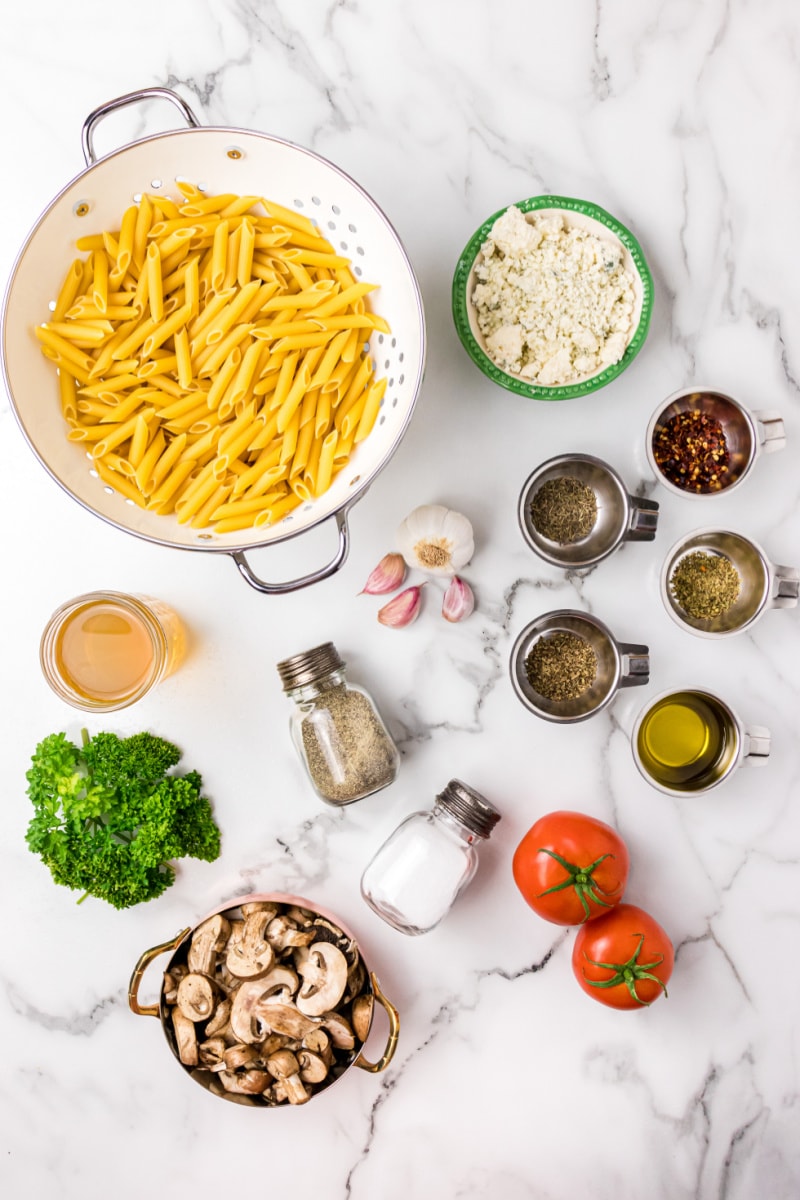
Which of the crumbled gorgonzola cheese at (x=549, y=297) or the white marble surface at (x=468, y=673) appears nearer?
the crumbled gorgonzola cheese at (x=549, y=297)

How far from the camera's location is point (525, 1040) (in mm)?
1570

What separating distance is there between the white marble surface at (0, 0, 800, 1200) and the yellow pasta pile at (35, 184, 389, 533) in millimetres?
231

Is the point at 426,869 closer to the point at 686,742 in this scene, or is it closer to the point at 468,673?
the point at 468,673

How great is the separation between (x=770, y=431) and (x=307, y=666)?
35.0 inches

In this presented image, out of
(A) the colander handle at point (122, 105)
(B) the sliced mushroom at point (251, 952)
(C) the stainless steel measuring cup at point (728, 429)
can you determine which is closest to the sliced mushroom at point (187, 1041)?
(B) the sliced mushroom at point (251, 952)

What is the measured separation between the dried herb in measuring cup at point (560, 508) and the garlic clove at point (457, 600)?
166 mm

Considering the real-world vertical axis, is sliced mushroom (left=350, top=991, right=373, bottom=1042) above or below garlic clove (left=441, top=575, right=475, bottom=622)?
below

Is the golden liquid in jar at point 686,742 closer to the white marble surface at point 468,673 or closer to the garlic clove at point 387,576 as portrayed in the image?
the white marble surface at point 468,673

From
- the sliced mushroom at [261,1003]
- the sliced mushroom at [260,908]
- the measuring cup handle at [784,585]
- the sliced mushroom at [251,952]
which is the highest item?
the measuring cup handle at [784,585]

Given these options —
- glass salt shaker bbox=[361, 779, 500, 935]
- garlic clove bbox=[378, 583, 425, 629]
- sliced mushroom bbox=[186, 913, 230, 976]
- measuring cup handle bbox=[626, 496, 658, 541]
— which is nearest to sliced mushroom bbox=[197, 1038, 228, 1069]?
sliced mushroom bbox=[186, 913, 230, 976]

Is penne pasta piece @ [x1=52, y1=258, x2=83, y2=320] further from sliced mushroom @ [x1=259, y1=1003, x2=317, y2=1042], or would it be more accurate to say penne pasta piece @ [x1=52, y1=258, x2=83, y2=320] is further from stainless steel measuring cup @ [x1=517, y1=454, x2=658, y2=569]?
sliced mushroom @ [x1=259, y1=1003, x2=317, y2=1042]

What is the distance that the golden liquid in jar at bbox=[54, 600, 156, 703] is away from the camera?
144 centimetres

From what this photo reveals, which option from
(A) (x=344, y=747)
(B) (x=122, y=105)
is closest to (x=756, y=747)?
(A) (x=344, y=747)

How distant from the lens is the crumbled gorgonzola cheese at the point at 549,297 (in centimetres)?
137
